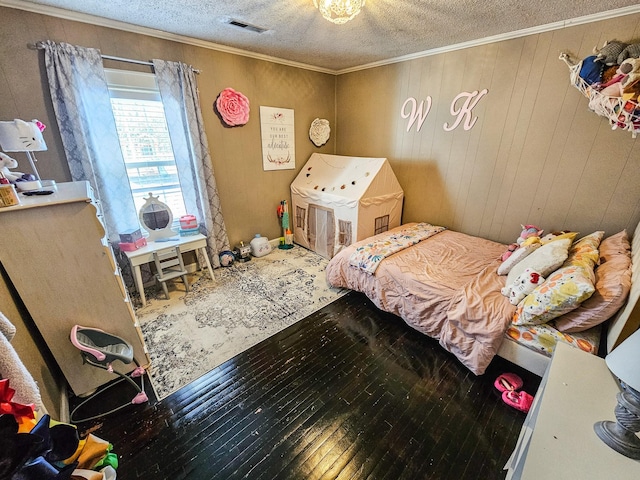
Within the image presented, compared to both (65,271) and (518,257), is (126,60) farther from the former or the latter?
(518,257)

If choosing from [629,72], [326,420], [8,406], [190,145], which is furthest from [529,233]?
[190,145]

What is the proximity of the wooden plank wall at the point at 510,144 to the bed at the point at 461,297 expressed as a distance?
361 mm

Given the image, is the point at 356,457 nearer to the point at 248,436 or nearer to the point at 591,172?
the point at 248,436

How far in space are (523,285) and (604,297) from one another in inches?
13.9

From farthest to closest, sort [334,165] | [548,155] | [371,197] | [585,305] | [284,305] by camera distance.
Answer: [334,165] → [371,197] → [284,305] → [548,155] → [585,305]

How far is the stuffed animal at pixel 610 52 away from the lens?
5.70ft

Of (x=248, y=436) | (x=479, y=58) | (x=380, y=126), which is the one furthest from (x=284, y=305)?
(x=479, y=58)

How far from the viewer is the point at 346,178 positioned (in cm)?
312

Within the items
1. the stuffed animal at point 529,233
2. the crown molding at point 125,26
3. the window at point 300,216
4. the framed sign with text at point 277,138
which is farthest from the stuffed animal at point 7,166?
the stuffed animal at point 529,233

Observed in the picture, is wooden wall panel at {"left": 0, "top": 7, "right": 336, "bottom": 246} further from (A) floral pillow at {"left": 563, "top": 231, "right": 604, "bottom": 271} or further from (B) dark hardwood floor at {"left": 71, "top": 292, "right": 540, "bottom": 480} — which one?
(A) floral pillow at {"left": 563, "top": 231, "right": 604, "bottom": 271}

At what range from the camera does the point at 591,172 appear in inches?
83.4

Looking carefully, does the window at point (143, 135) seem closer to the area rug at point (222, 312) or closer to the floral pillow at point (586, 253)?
the area rug at point (222, 312)

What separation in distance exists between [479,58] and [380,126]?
120cm

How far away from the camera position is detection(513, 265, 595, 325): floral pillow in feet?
4.50
